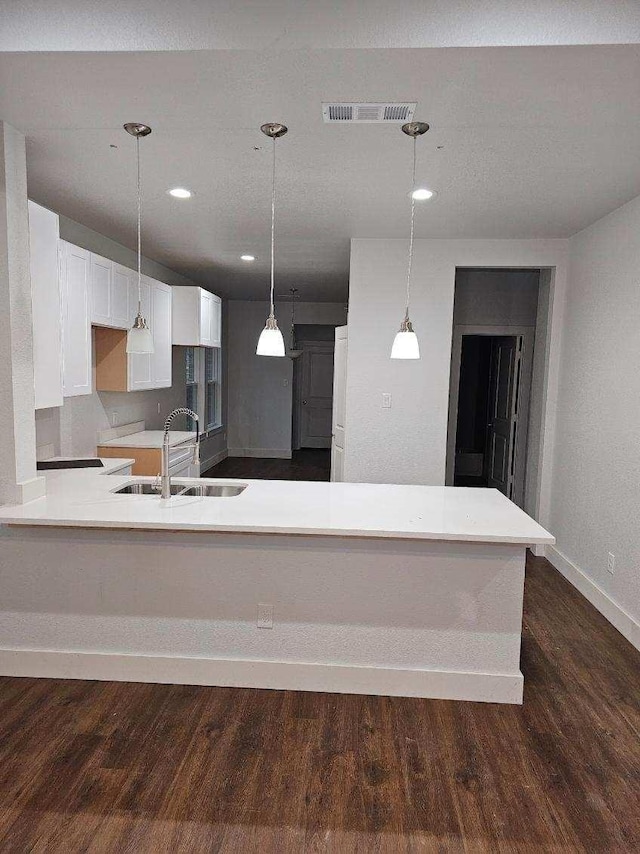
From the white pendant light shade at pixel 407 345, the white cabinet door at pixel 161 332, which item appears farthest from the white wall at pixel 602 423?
the white cabinet door at pixel 161 332

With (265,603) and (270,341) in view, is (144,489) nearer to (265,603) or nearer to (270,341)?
(265,603)

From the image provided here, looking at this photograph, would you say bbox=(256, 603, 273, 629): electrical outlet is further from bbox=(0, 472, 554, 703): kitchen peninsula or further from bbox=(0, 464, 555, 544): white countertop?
bbox=(0, 464, 555, 544): white countertop

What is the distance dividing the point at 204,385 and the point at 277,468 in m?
1.72

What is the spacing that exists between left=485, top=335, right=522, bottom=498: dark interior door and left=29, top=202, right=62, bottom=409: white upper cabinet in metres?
4.69

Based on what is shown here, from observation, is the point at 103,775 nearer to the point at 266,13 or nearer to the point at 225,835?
the point at 225,835

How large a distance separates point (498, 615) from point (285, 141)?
246cm

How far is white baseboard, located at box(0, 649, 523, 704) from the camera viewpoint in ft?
8.89

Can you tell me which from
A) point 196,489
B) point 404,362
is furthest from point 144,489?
point 404,362

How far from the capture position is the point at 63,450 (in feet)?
14.2

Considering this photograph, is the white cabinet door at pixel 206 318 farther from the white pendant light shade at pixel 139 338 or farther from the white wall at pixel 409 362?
the white pendant light shade at pixel 139 338

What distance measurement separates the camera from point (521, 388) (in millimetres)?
6027

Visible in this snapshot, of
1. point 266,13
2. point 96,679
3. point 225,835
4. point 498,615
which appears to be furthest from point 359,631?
point 266,13

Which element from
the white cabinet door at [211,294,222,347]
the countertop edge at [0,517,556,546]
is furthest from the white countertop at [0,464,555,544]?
the white cabinet door at [211,294,222,347]

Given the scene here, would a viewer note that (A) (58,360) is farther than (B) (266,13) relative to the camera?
Yes
